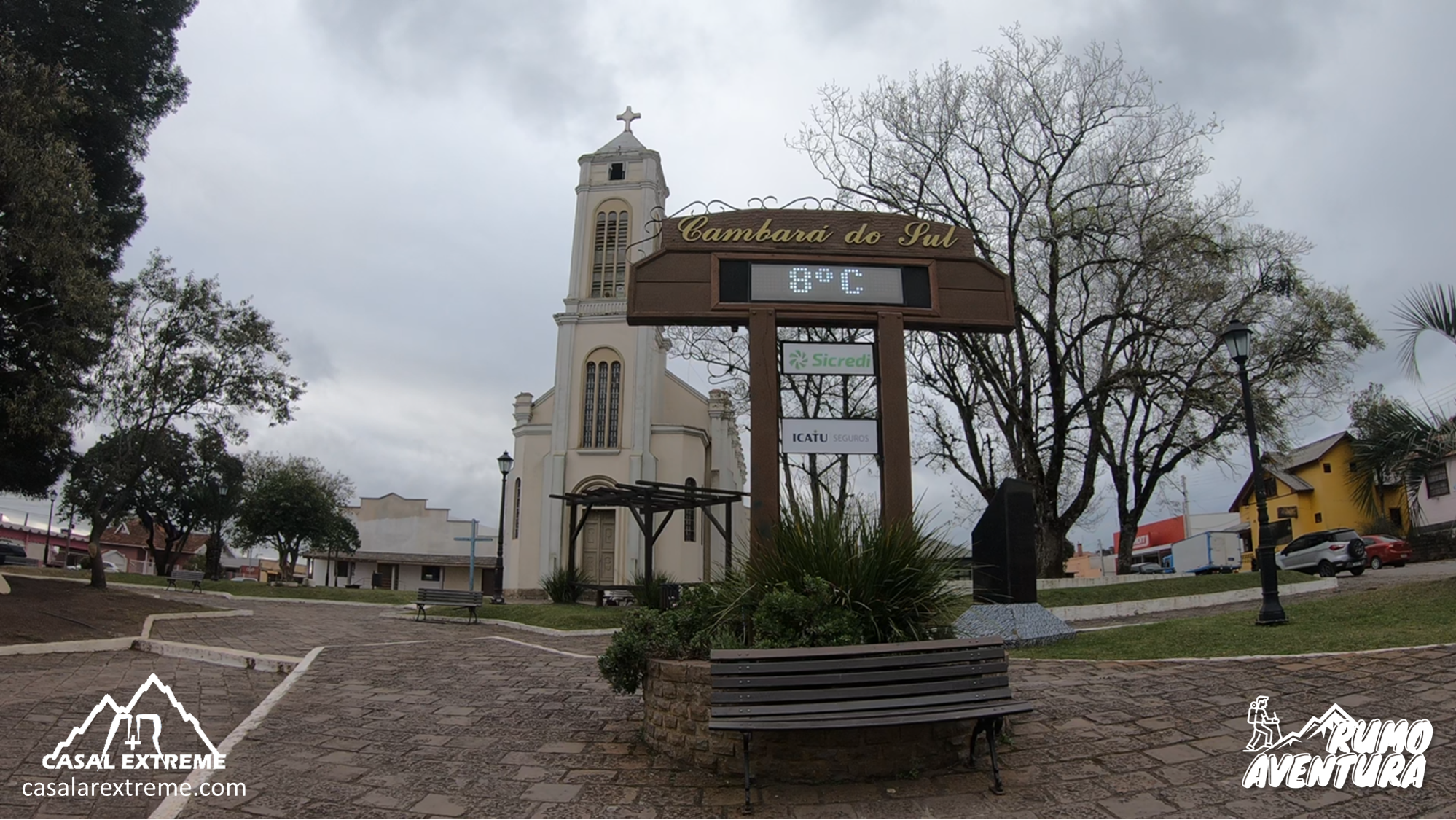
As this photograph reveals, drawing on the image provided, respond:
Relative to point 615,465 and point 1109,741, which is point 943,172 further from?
point 1109,741

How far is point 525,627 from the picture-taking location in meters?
15.7

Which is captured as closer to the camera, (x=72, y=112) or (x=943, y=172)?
(x=72, y=112)

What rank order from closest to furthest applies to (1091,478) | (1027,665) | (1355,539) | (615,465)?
1. (1027,665)
2. (1091,478)
3. (1355,539)
4. (615,465)

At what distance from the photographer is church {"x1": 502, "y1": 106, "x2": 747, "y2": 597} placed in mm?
29156

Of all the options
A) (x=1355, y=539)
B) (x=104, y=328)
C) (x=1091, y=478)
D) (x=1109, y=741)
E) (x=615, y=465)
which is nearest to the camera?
(x=1109, y=741)

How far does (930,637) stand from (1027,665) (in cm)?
282

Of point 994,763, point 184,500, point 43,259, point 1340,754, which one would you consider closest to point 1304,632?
point 1340,754

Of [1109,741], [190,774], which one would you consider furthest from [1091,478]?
[190,774]

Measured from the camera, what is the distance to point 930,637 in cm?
561

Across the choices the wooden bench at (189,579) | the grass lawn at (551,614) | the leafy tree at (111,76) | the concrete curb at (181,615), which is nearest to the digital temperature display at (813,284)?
the grass lawn at (551,614)

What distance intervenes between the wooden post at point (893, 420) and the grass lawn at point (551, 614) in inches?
295

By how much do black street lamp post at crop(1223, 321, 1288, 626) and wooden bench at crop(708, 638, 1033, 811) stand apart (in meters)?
6.79

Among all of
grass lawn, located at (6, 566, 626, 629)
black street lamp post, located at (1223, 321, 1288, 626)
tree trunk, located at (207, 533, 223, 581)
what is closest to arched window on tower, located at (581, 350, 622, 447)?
grass lawn, located at (6, 566, 626, 629)

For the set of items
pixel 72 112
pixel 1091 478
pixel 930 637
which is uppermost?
pixel 72 112
